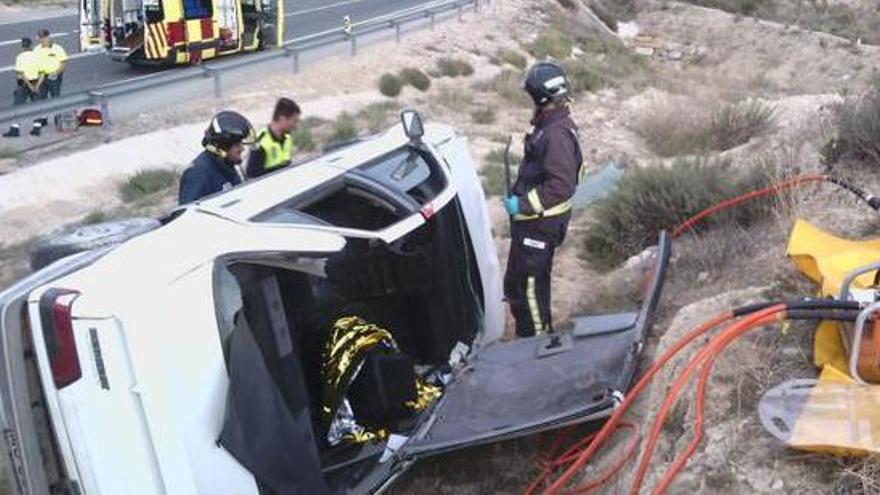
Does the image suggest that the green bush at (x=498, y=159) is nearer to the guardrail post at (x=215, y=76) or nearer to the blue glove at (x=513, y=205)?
the guardrail post at (x=215, y=76)

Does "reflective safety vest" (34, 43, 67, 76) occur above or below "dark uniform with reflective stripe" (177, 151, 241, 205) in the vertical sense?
below

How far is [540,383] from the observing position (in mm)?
4418

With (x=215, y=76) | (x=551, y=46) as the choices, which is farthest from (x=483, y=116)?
(x=551, y=46)

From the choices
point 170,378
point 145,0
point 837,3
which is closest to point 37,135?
point 145,0

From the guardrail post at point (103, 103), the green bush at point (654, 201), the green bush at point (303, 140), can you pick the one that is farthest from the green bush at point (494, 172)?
the guardrail post at point (103, 103)

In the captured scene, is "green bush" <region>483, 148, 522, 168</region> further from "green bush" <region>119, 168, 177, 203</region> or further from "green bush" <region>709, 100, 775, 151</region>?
"green bush" <region>119, 168, 177, 203</region>

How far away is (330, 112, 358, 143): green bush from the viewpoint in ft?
49.7

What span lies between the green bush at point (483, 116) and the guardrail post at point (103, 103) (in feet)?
20.9

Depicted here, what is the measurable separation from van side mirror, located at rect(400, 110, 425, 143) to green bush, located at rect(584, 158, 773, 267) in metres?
3.26

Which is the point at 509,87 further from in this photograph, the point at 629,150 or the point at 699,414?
the point at 699,414

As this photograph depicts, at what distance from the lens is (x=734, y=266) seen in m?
5.75

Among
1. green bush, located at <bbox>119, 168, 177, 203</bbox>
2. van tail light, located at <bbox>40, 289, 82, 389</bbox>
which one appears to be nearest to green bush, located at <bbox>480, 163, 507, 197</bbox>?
green bush, located at <bbox>119, 168, 177, 203</bbox>

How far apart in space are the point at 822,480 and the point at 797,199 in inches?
137

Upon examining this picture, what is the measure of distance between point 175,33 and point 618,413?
16842mm
